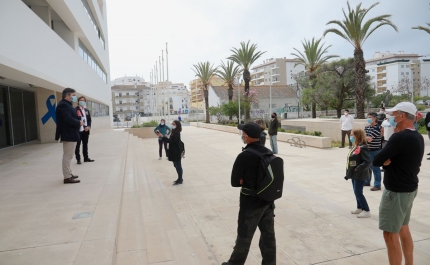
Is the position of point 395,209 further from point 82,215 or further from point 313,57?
point 313,57

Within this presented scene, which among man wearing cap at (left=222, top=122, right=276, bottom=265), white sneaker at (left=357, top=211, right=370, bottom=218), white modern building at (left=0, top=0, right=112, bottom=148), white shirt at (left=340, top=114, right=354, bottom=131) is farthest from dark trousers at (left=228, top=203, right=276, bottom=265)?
white shirt at (left=340, top=114, right=354, bottom=131)

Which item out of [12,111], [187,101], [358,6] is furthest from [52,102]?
[187,101]

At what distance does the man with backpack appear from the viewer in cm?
284

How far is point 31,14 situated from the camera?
8398mm

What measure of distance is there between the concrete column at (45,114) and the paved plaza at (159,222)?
6.79 metres

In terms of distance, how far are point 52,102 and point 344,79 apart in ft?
76.0

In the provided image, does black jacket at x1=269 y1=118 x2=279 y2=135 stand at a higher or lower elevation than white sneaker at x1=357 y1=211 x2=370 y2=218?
higher

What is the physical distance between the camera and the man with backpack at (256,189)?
284 cm

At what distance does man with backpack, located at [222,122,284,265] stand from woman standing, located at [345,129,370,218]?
2.70 meters

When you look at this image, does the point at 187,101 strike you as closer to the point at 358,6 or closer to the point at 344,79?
the point at 344,79

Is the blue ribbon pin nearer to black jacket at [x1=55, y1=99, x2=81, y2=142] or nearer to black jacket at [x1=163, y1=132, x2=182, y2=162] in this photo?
black jacket at [x1=163, y1=132, x2=182, y2=162]

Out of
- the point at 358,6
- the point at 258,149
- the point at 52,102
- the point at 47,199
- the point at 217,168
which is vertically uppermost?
the point at 358,6

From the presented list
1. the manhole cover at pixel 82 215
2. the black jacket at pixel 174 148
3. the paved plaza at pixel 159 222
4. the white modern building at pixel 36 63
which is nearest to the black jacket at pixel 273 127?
the paved plaza at pixel 159 222

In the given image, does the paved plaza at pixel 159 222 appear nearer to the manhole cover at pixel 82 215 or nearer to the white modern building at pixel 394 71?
the manhole cover at pixel 82 215
